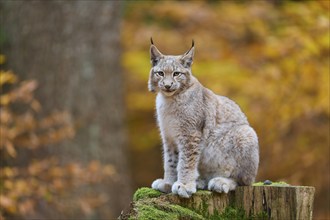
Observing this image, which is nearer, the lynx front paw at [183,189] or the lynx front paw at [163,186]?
the lynx front paw at [183,189]

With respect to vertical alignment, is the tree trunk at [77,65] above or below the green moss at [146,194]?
above

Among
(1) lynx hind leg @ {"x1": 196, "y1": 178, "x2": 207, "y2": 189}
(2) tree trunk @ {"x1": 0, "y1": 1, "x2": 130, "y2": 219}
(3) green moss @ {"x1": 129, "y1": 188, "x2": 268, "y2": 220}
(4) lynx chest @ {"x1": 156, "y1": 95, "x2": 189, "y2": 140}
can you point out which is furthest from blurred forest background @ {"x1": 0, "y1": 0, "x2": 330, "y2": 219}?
(3) green moss @ {"x1": 129, "y1": 188, "x2": 268, "y2": 220}

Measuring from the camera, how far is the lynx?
5.11 m

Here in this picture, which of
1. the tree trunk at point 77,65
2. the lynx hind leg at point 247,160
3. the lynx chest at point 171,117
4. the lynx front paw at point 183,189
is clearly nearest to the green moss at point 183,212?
the lynx front paw at point 183,189

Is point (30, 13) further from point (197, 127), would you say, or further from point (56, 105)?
point (197, 127)

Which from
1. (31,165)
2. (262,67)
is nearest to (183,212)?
(31,165)

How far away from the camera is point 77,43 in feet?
34.0

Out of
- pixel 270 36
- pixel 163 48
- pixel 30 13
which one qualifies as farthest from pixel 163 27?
pixel 30 13

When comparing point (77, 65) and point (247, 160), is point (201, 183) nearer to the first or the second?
point (247, 160)

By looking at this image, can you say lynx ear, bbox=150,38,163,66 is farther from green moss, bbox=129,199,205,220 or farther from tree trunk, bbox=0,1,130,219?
tree trunk, bbox=0,1,130,219

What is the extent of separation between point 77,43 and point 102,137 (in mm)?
1444

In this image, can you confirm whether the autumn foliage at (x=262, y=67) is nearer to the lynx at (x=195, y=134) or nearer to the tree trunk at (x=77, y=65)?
the tree trunk at (x=77, y=65)

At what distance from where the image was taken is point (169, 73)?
16.6ft

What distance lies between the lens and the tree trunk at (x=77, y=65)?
10156mm
